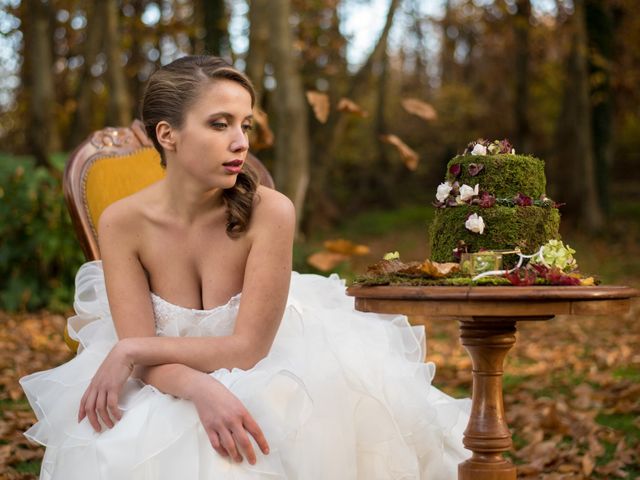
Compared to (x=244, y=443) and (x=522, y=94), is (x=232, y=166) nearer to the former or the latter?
(x=244, y=443)

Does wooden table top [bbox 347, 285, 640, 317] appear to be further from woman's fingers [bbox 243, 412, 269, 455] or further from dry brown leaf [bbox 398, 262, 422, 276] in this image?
woman's fingers [bbox 243, 412, 269, 455]

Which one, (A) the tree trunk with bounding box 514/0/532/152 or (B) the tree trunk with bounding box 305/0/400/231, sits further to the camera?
(A) the tree trunk with bounding box 514/0/532/152

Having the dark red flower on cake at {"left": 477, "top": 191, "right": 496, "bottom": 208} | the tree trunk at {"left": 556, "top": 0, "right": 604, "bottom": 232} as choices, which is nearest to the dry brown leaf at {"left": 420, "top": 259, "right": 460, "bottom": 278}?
the dark red flower on cake at {"left": 477, "top": 191, "right": 496, "bottom": 208}

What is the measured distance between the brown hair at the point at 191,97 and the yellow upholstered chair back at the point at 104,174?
3.09ft

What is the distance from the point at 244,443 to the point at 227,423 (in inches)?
2.9

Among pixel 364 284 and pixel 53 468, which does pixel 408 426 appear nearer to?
pixel 364 284

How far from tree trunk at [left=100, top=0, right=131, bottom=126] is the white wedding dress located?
739 centimetres

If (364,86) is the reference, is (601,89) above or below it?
above

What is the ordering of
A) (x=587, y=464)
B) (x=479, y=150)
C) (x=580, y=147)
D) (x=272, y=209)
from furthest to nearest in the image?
(x=580, y=147) → (x=587, y=464) → (x=479, y=150) → (x=272, y=209)

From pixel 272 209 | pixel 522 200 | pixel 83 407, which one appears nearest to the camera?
pixel 83 407

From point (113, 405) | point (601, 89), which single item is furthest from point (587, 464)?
point (601, 89)

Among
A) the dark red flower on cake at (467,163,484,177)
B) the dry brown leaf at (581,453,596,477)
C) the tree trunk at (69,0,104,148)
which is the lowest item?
the dry brown leaf at (581,453,596,477)

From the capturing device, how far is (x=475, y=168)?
9.98ft

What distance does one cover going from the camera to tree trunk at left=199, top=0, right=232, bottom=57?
12914 millimetres
